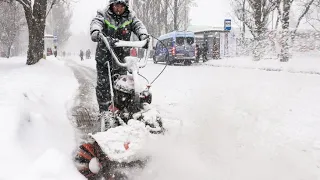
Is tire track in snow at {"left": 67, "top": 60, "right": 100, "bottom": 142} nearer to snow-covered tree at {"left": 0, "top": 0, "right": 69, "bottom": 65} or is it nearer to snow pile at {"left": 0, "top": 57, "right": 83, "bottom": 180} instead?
snow pile at {"left": 0, "top": 57, "right": 83, "bottom": 180}

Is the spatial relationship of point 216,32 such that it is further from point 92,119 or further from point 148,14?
point 92,119

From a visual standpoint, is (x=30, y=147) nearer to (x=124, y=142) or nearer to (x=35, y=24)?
(x=124, y=142)

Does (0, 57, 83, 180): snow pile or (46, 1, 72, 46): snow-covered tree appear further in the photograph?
(46, 1, 72, 46): snow-covered tree

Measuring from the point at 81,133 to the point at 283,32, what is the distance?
55.9 ft

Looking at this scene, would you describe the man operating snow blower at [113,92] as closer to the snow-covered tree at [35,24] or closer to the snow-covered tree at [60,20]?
the snow-covered tree at [35,24]

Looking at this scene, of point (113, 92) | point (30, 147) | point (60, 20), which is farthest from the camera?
point (60, 20)

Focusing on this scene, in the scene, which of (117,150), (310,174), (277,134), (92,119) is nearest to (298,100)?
(277,134)

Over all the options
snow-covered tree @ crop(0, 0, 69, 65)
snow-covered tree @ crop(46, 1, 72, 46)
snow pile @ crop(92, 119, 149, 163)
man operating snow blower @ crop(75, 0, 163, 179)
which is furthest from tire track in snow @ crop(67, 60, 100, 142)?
snow-covered tree @ crop(46, 1, 72, 46)

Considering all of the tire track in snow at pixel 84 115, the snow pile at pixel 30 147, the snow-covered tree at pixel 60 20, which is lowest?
the tire track in snow at pixel 84 115

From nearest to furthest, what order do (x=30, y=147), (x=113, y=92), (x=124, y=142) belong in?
(x=124, y=142) → (x=30, y=147) → (x=113, y=92)

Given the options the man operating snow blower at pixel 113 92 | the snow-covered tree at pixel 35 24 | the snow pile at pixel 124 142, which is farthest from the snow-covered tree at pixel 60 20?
the snow pile at pixel 124 142

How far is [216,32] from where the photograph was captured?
27734 mm

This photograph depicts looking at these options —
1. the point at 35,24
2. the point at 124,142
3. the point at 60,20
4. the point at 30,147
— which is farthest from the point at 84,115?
the point at 60,20

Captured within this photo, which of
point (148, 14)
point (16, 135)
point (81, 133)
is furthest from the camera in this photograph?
point (148, 14)
